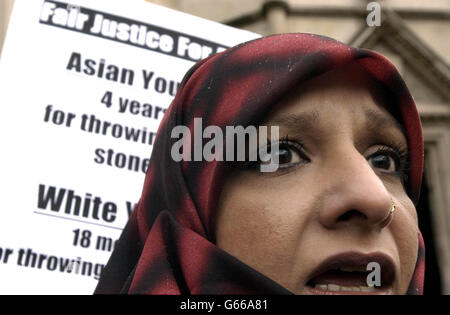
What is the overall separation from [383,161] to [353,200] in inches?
8.2

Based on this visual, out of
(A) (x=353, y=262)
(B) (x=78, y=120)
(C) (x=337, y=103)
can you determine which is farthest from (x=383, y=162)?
(B) (x=78, y=120)

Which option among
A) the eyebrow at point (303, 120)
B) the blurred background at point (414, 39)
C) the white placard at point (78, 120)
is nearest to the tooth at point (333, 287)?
the eyebrow at point (303, 120)

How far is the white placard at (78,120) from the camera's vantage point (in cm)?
140

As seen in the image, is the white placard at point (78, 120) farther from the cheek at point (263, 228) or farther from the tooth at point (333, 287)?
the tooth at point (333, 287)

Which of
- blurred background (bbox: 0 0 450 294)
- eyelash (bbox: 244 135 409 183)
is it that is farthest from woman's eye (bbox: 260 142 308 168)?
blurred background (bbox: 0 0 450 294)

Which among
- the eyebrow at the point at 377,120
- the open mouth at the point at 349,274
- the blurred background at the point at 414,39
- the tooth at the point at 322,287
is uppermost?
the blurred background at the point at 414,39

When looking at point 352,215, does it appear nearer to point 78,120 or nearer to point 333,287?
point 333,287

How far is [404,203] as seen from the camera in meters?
0.99

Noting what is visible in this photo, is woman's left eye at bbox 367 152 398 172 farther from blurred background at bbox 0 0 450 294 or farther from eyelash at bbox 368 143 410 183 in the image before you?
blurred background at bbox 0 0 450 294

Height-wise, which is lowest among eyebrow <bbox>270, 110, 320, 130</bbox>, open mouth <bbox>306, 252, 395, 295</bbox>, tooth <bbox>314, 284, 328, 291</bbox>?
tooth <bbox>314, 284, 328, 291</bbox>

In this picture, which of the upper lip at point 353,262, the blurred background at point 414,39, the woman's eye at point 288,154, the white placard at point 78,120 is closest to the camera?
the upper lip at point 353,262

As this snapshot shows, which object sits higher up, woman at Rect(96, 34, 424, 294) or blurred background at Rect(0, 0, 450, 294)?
blurred background at Rect(0, 0, 450, 294)

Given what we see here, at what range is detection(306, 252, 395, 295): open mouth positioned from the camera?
0.82 meters

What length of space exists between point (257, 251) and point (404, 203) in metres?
0.28
